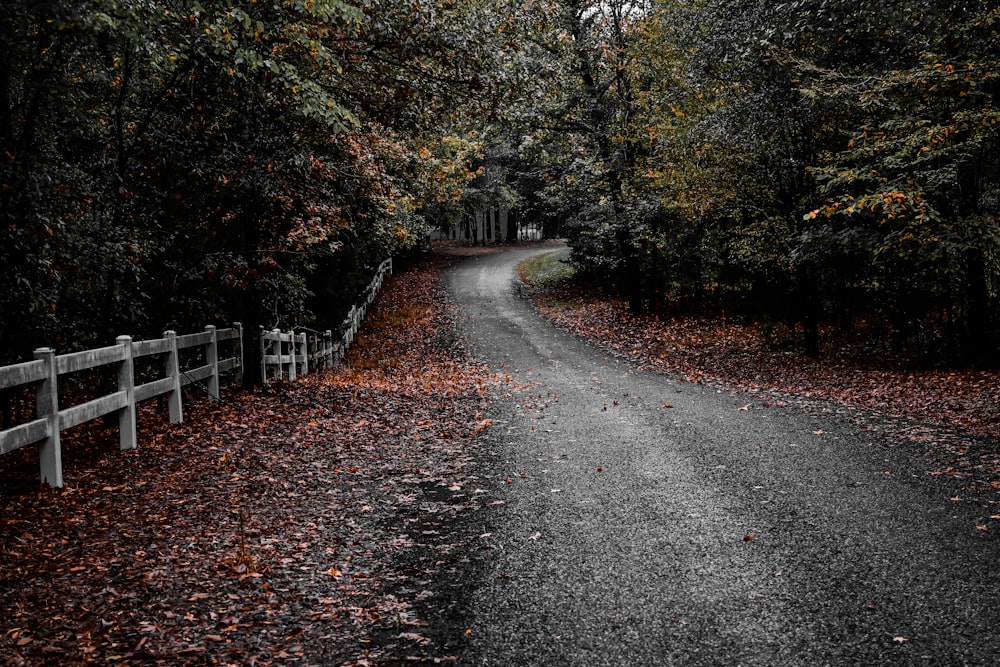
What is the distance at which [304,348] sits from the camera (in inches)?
654

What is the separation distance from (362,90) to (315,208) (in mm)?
1983

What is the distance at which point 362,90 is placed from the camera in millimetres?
11359

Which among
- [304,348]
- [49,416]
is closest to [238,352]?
[304,348]

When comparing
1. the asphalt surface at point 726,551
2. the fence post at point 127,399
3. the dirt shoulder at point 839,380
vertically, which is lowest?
the asphalt surface at point 726,551

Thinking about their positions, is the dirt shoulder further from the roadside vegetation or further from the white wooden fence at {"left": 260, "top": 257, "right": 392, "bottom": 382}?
the white wooden fence at {"left": 260, "top": 257, "right": 392, "bottom": 382}

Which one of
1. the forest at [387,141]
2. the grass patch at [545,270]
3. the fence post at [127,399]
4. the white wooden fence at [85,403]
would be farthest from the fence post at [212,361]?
the grass patch at [545,270]

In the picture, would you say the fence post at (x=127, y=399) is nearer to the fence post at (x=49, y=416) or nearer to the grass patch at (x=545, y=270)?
the fence post at (x=49, y=416)

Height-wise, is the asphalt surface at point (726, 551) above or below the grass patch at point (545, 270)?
below

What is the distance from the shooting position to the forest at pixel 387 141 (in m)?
8.27

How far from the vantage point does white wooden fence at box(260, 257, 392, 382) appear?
46.2ft

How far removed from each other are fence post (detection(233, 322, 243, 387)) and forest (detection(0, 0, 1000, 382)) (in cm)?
43

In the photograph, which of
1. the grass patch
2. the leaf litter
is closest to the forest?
the leaf litter

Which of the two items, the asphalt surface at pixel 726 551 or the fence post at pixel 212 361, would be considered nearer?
the asphalt surface at pixel 726 551

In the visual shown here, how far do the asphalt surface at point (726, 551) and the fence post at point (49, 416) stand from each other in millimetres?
3999
